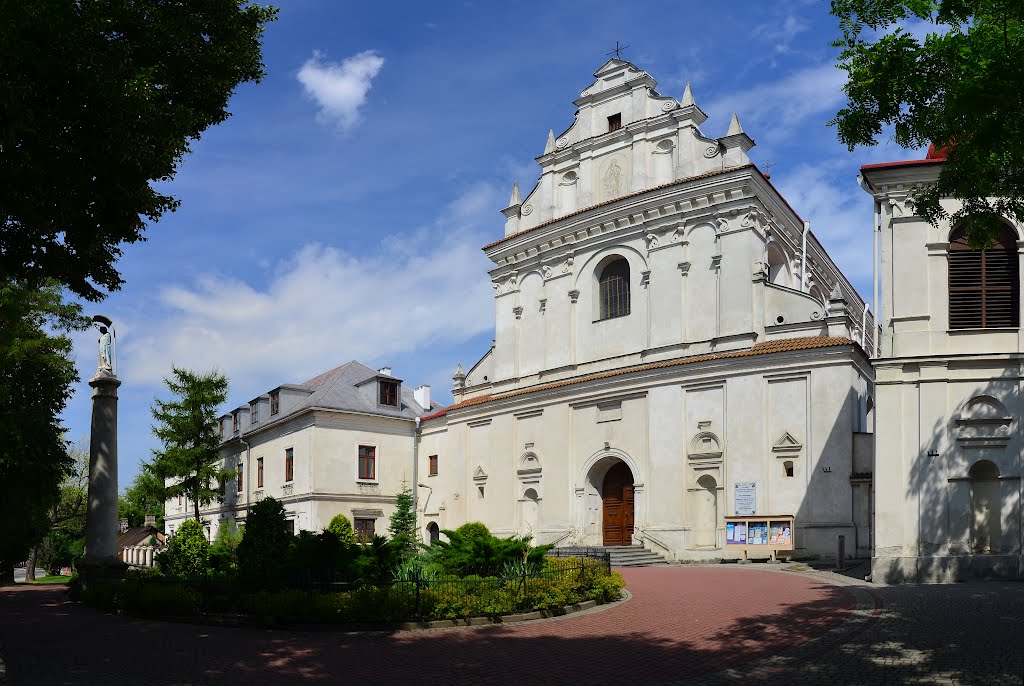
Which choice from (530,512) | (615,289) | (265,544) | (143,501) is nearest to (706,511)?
(530,512)

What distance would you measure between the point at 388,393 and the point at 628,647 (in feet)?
114

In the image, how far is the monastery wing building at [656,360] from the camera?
2894cm

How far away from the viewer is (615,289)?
35.8 metres

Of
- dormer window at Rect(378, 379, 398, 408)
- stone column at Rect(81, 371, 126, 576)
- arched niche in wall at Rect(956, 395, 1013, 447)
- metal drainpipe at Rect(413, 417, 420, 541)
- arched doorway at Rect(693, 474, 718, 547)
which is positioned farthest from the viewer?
dormer window at Rect(378, 379, 398, 408)

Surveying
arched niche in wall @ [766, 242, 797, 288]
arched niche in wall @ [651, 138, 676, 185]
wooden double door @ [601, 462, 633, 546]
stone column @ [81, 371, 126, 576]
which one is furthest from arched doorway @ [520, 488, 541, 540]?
stone column @ [81, 371, 126, 576]

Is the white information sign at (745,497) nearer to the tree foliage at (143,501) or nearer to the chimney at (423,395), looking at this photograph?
the chimney at (423,395)

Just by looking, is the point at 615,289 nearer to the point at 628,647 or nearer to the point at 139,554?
the point at 628,647

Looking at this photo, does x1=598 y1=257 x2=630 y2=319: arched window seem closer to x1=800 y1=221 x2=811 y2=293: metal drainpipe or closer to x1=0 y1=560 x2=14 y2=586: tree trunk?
x1=800 y1=221 x2=811 y2=293: metal drainpipe

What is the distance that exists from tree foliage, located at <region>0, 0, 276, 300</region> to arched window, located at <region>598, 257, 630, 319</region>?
72.6 feet

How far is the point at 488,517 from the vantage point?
38094 millimetres

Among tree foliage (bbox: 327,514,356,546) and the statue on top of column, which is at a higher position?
the statue on top of column

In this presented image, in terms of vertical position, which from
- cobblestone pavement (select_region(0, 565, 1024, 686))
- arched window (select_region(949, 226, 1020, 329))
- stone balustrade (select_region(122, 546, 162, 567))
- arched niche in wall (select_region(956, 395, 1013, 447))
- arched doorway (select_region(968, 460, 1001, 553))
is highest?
arched window (select_region(949, 226, 1020, 329))

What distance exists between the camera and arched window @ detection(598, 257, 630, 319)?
116 ft

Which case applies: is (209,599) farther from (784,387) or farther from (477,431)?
(477,431)
